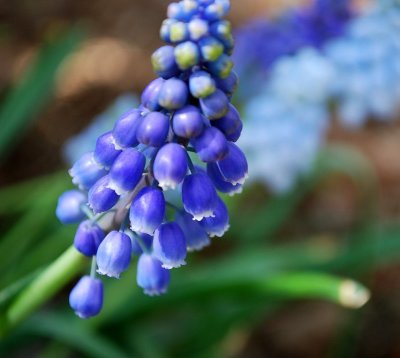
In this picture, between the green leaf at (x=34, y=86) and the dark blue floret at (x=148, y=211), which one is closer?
the dark blue floret at (x=148, y=211)

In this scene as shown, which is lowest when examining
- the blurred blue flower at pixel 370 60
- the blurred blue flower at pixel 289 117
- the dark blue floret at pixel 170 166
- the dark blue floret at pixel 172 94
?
the dark blue floret at pixel 170 166

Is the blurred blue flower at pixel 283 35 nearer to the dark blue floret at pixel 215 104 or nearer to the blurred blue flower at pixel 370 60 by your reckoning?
the blurred blue flower at pixel 370 60

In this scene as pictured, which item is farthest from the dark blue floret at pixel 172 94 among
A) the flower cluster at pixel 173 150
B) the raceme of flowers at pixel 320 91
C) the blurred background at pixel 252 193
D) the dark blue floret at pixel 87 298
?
the raceme of flowers at pixel 320 91

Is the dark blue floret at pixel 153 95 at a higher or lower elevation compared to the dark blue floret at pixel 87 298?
higher

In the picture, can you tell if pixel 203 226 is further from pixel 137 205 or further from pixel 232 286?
pixel 232 286

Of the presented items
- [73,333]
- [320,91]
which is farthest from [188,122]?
[73,333]

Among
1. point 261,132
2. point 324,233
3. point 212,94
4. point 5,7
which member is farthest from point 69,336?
point 5,7

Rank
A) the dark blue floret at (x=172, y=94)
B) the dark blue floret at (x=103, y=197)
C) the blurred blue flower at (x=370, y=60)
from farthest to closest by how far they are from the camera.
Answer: the blurred blue flower at (x=370, y=60), the dark blue floret at (x=103, y=197), the dark blue floret at (x=172, y=94)
